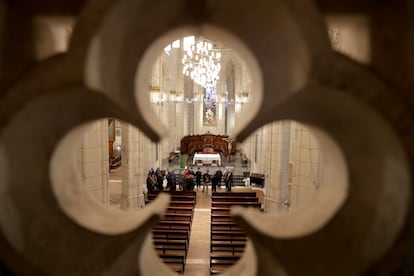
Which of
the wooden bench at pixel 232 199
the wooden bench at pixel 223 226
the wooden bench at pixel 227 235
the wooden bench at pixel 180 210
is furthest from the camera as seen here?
the wooden bench at pixel 232 199

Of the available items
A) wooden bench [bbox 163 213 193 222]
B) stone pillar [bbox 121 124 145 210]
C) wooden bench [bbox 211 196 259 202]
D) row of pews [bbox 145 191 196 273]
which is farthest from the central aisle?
stone pillar [bbox 121 124 145 210]

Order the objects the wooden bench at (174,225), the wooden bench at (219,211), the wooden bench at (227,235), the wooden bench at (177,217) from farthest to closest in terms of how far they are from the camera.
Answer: the wooden bench at (219,211) < the wooden bench at (177,217) < the wooden bench at (174,225) < the wooden bench at (227,235)

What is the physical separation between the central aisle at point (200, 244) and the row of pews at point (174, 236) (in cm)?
33

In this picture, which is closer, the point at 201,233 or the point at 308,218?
the point at 308,218

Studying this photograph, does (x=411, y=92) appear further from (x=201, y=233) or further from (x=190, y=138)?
(x=190, y=138)

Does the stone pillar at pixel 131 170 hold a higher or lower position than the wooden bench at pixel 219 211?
higher

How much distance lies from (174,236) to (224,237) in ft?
4.67

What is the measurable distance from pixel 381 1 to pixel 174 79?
26062 millimetres

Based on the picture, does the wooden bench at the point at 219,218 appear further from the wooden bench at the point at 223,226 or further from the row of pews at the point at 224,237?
the wooden bench at the point at 223,226

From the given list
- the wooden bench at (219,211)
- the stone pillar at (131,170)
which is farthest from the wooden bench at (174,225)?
the stone pillar at (131,170)

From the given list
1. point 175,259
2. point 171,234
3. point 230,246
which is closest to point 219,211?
point 171,234

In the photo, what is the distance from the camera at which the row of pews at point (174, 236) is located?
774 cm

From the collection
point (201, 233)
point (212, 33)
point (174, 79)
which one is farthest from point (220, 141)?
point (212, 33)

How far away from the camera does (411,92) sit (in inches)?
78.9
